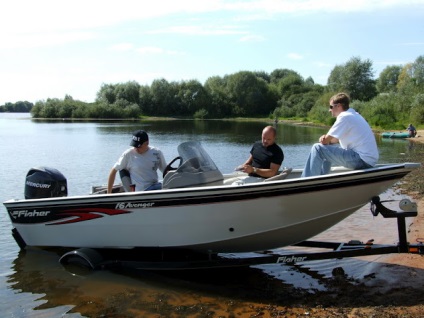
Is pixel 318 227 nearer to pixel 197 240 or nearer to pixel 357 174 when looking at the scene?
pixel 357 174

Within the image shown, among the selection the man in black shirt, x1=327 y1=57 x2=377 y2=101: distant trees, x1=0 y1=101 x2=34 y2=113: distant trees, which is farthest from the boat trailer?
x1=0 y1=101 x2=34 y2=113: distant trees

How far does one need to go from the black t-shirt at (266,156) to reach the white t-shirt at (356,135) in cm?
102

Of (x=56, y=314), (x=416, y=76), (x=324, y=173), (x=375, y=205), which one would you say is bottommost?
(x=56, y=314)

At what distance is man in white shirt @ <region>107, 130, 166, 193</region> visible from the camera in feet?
23.7

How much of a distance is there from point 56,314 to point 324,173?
12.9ft

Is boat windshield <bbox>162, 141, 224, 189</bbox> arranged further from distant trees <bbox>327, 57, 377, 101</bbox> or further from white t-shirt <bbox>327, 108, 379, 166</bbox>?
distant trees <bbox>327, 57, 377, 101</bbox>

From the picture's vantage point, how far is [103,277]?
6941 mm

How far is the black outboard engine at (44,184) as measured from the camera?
24.4ft

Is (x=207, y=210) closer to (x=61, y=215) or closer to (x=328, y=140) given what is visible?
(x=328, y=140)

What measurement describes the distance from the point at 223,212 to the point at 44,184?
3.19 m

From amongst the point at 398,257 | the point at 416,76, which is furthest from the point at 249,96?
the point at 398,257

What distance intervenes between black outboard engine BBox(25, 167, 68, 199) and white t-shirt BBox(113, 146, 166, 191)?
1.08m

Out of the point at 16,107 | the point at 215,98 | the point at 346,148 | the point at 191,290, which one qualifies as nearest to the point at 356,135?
the point at 346,148

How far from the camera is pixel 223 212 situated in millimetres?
6086
